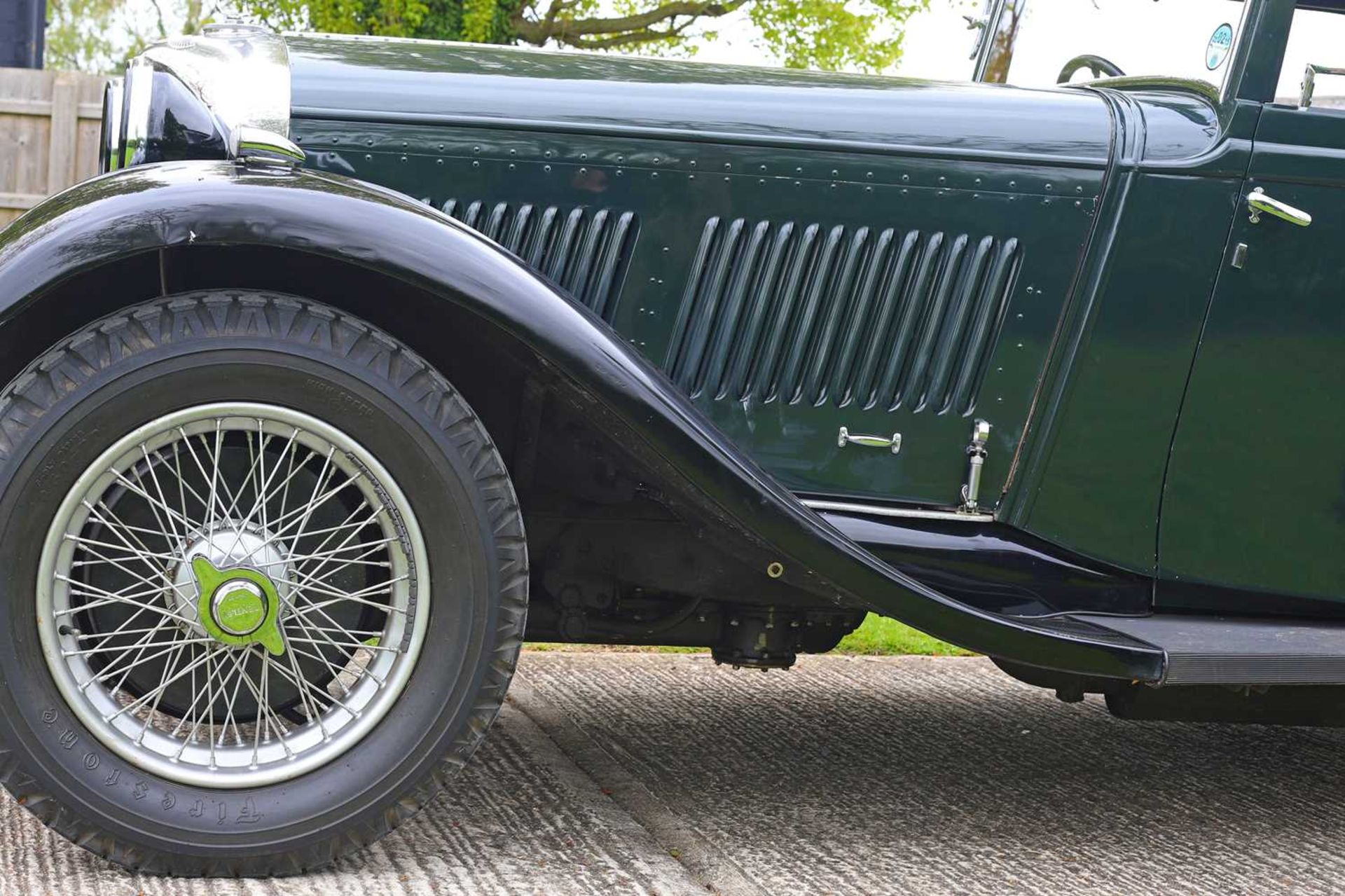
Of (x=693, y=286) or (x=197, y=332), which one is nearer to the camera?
(x=197, y=332)

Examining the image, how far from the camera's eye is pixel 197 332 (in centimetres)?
222

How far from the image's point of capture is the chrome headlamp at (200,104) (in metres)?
2.61

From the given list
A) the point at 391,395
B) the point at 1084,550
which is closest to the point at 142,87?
the point at 391,395

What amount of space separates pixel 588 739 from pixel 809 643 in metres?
0.69

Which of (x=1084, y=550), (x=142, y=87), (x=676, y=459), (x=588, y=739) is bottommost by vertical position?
(x=588, y=739)

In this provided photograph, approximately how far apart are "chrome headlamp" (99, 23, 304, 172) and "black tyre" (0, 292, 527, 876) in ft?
1.78

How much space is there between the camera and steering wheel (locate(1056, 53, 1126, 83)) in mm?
3373

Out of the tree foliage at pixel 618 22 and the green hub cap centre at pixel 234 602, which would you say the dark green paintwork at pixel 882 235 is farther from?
the tree foliage at pixel 618 22

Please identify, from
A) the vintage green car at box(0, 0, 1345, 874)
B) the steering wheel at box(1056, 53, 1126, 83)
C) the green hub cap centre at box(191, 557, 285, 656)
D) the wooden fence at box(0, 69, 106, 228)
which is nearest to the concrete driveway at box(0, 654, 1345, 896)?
the vintage green car at box(0, 0, 1345, 874)

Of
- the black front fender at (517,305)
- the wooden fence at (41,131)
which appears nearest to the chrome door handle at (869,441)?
the black front fender at (517,305)

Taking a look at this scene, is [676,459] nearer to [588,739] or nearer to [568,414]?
[568,414]

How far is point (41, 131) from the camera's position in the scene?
8.41 meters

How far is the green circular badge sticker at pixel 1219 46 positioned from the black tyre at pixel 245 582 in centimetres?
185

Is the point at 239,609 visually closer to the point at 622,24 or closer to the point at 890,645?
the point at 890,645
